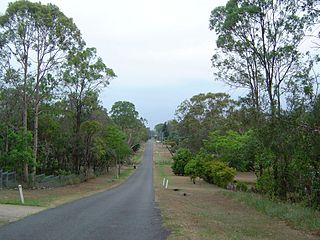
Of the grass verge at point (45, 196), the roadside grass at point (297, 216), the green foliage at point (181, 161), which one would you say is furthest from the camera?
the green foliage at point (181, 161)

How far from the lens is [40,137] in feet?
162

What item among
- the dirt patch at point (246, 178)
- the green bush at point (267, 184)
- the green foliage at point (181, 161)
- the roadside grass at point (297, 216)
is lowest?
the dirt patch at point (246, 178)

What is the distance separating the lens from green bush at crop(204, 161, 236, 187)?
144ft

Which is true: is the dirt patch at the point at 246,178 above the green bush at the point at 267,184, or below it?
below

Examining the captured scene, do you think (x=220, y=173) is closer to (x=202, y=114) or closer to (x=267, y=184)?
(x=267, y=184)

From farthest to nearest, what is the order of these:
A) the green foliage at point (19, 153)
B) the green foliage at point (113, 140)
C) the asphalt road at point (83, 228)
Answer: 1. the green foliage at point (113, 140)
2. the green foliage at point (19, 153)
3. the asphalt road at point (83, 228)

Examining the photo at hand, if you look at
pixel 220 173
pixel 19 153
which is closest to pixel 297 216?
pixel 19 153

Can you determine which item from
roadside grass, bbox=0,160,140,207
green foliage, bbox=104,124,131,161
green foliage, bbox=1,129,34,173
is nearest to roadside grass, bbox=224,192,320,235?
roadside grass, bbox=0,160,140,207

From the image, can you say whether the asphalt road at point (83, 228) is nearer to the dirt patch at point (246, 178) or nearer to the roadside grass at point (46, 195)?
the roadside grass at point (46, 195)

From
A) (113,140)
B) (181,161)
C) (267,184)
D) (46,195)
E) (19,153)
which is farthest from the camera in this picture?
(181,161)

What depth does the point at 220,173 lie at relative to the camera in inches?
1737

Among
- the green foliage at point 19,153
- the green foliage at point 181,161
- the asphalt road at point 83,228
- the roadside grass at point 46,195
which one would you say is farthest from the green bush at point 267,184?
the green foliage at point 181,161

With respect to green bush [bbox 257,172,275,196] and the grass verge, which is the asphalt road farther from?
green bush [bbox 257,172,275,196]

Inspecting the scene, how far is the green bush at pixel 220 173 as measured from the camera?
44.0 meters
